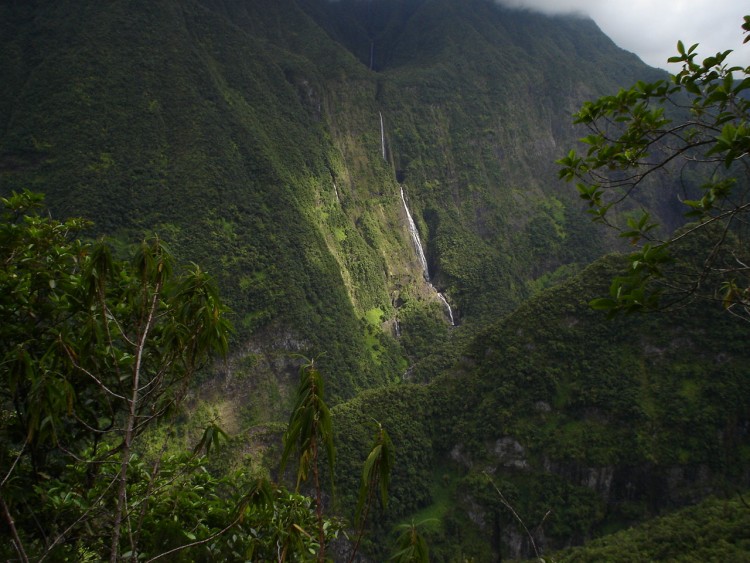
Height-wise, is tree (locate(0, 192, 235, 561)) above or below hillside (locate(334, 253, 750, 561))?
above

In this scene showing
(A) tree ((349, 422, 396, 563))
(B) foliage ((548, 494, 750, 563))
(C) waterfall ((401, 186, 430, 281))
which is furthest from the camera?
(C) waterfall ((401, 186, 430, 281))

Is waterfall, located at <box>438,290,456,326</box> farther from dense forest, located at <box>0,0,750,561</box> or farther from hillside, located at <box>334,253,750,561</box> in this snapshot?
hillside, located at <box>334,253,750,561</box>

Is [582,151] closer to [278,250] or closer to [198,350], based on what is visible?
[278,250]

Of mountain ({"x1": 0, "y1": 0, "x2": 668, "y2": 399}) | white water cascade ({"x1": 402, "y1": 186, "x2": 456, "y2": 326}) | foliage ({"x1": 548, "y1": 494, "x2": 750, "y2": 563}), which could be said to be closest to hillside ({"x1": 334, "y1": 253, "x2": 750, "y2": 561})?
foliage ({"x1": 548, "y1": 494, "x2": 750, "y2": 563})

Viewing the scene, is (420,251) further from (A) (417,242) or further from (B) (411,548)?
(B) (411,548)

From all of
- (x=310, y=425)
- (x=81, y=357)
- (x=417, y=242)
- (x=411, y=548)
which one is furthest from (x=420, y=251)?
(x=411, y=548)

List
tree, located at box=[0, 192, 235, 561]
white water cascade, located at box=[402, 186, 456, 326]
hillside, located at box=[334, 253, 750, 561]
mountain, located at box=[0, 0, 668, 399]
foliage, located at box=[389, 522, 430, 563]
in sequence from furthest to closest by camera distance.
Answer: white water cascade, located at box=[402, 186, 456, 326] → mountain, located at box=[0, 0, 668, 399] → hillside, located at box=[334, 253, 750, 561] → tree, located at box=[0, 192, 235, 561] → foliage, located at box=[389, 522, 430, 563]
